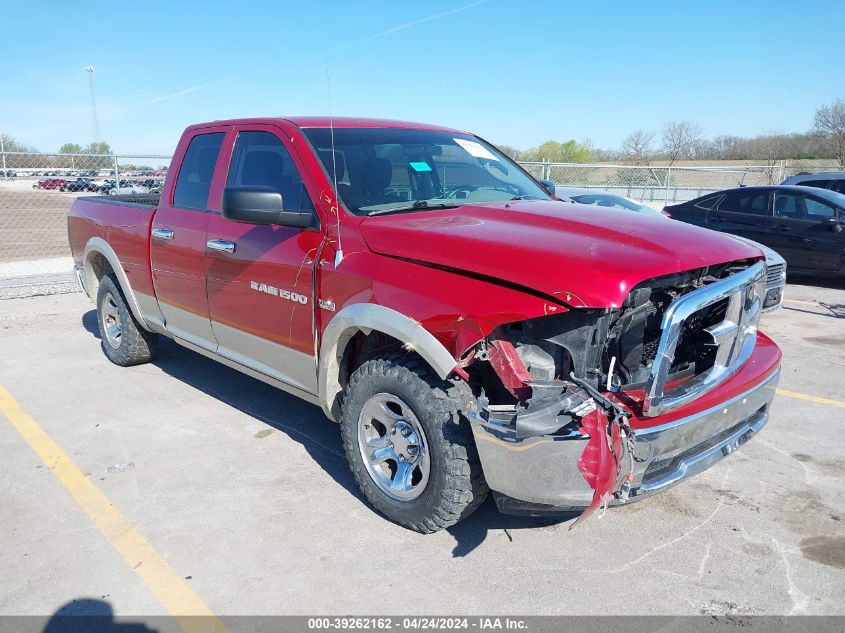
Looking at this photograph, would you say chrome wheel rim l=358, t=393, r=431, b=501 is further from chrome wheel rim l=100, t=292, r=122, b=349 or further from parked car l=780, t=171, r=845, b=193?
parked car l=780, t=171, r=845, b=193

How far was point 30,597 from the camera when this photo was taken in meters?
2.90

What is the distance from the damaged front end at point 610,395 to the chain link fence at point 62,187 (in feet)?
27.8

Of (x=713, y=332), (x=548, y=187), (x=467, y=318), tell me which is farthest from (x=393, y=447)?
(x=548, y=187)

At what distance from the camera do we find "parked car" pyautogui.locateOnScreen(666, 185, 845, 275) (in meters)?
10.0

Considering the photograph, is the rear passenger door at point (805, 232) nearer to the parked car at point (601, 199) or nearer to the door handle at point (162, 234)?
the parked car at point (601, 199)

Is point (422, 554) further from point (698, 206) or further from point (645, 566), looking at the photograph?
point (698, 206)

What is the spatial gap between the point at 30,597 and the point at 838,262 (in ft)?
35.3

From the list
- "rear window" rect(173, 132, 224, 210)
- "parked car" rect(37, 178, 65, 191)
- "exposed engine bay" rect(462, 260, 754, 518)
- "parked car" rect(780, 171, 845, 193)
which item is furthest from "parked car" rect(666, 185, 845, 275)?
"parked car" rect(37, 178, 65, 191)

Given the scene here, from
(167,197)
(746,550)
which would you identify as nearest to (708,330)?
(746,550)

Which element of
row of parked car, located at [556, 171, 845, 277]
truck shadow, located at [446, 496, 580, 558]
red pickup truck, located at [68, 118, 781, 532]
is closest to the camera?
red pickup truck, located at [68, 118, 781, 532]

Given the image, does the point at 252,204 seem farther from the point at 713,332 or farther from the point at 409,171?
the point at 713,332

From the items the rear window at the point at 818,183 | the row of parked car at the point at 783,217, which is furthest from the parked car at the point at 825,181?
the row of parked car at the point at 783,217

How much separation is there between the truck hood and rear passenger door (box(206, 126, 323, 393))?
0.56 meters

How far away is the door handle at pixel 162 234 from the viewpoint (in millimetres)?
4825
